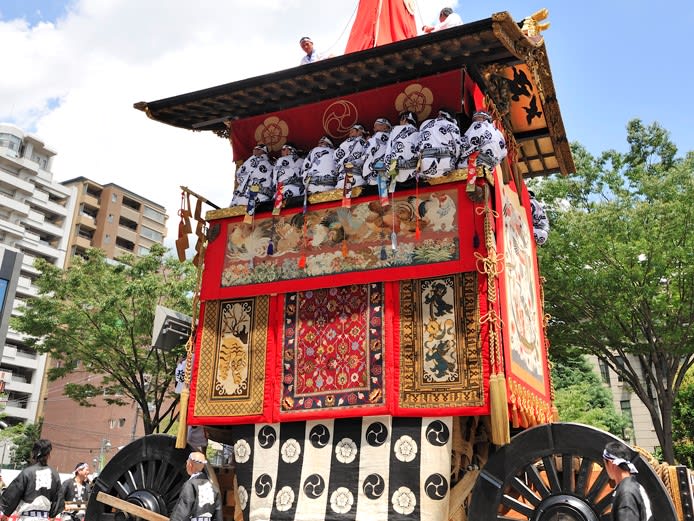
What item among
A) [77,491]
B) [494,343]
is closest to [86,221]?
[77,491]

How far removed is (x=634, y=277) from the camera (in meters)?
15.9

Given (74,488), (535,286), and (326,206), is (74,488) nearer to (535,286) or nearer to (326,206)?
(326,206)

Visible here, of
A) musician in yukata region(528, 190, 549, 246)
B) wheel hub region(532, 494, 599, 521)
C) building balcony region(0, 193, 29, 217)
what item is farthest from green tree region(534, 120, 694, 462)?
building balcony region(0, 193, 29, 217)

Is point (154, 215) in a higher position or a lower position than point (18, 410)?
higher

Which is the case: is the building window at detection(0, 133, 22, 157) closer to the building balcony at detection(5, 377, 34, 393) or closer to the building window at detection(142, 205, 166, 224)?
the building window at detection(142, 205, 166, 224)

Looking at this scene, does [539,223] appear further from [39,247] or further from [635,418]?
[39,247]

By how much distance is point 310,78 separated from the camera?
8.20m

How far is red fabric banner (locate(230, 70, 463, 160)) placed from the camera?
→ 793cm

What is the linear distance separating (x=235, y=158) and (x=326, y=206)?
6.88ft

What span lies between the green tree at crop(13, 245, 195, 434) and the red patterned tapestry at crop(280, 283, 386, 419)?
543 inches

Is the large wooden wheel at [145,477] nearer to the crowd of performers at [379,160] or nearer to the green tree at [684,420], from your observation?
the crowd of performers at [379,160]

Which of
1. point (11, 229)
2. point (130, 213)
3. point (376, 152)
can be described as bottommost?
point (376, 152)

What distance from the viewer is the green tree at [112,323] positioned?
2108cm

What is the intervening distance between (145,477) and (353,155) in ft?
16.1
